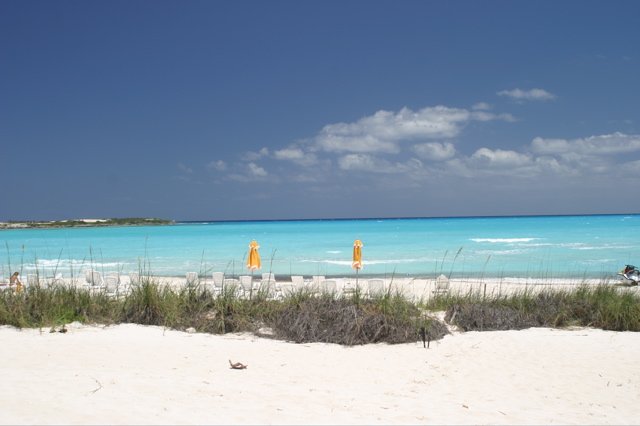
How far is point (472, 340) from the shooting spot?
7984 mm

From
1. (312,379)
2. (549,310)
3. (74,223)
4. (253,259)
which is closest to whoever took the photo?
(312,379)

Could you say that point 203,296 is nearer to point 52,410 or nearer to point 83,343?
point 83,343

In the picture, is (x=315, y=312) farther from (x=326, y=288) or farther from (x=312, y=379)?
(x=312, y=379)

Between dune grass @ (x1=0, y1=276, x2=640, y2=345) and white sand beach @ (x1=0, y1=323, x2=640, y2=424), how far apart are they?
Result: 0.31 m

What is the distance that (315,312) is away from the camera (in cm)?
834

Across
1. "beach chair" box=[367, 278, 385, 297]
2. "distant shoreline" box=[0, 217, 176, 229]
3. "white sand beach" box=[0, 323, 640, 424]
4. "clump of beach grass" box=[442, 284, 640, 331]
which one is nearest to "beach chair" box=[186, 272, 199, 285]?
"white sand beach" box=[0, 323, 640, 424]

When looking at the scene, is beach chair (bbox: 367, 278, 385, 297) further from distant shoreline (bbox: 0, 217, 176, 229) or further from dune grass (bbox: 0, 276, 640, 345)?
distant shoreline (bbox: 0, 217, 176, 229)

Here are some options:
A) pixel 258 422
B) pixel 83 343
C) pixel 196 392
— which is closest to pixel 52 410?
pixel 196 392

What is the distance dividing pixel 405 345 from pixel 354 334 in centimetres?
75

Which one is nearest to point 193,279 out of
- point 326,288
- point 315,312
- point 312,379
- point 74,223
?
point 326,288

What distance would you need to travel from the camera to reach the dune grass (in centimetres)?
804

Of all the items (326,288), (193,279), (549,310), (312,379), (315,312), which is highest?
(193,279)

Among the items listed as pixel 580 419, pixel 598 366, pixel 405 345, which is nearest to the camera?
pixel 580 419

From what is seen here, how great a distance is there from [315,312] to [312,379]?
7.61 feet
